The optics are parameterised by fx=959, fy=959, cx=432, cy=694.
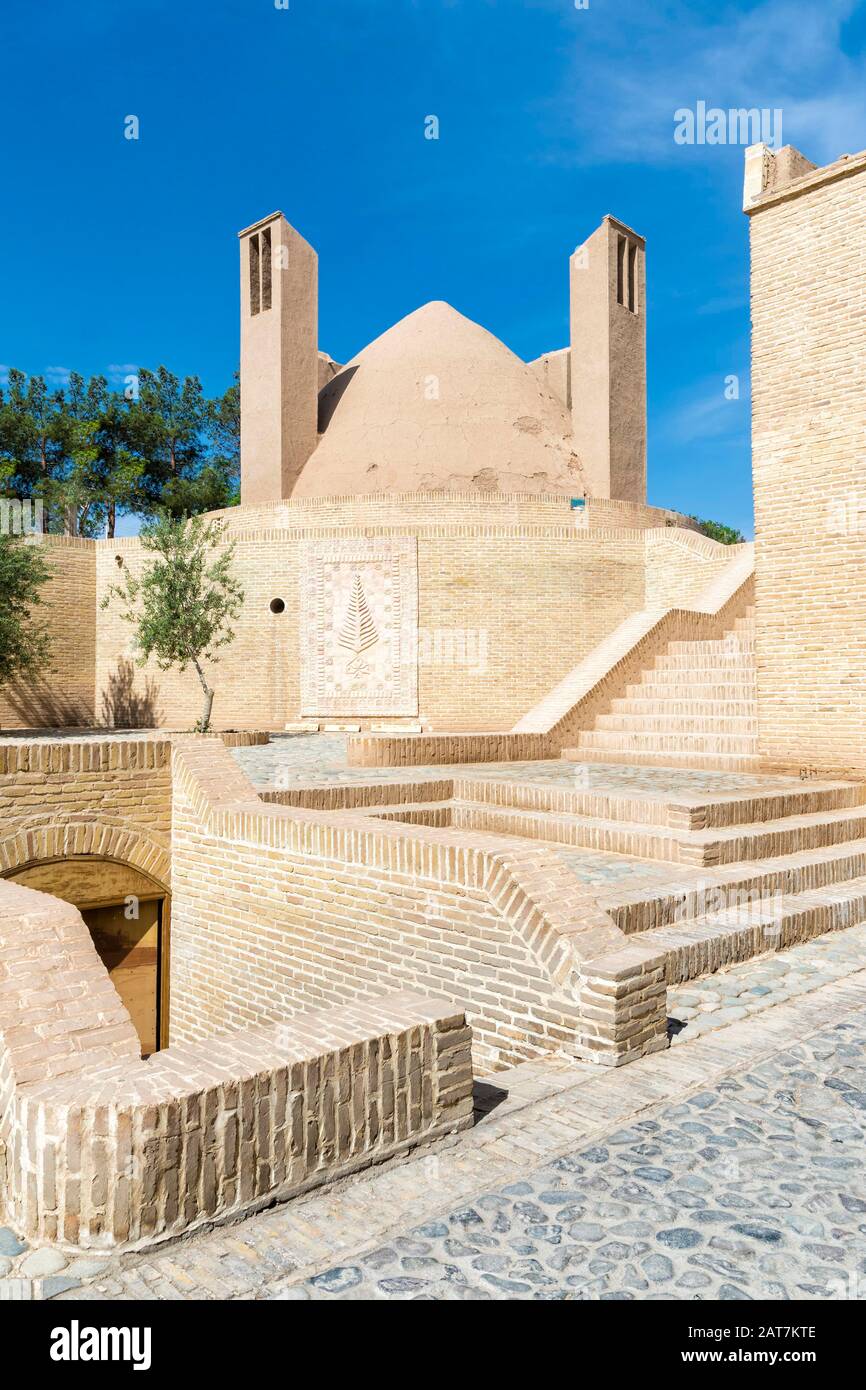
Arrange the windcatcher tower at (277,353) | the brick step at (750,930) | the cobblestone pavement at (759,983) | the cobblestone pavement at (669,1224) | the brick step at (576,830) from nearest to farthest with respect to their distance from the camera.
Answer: the cobblestone pavement at (669,1224) < the cobblestone pavement at (759,983) < the brick step at (750,930) < the brick step at (576,830) < the windcatcher tower at (277,353)

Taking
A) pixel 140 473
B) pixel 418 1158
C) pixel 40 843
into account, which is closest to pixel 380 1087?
pixel 418 1158

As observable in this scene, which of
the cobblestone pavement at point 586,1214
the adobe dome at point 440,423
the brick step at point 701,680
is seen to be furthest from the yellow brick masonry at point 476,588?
the cobblestone pavement at point 586,1214

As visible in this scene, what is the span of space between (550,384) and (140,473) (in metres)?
Answer: 16.5

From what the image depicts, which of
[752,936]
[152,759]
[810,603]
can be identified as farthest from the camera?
[810,603]

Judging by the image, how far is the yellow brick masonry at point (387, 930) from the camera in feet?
11.5

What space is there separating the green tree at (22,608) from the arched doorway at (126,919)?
12.3 metres

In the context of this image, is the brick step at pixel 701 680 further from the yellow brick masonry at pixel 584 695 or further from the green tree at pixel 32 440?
the green tree at pixel 32 440

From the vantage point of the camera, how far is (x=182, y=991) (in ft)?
22.1

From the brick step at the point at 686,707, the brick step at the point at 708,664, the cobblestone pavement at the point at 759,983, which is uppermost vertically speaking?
A: the brick step at the point at 708,664

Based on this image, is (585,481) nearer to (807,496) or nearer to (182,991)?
(807,496)

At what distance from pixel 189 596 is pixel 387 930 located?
1432 centimetres

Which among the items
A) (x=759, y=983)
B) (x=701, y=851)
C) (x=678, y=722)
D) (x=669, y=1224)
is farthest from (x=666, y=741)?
(x=669, y=1224)

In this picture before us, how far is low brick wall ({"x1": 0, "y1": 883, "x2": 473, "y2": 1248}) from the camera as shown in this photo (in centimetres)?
207

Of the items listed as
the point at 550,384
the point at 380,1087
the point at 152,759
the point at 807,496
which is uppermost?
the point at 550,384
